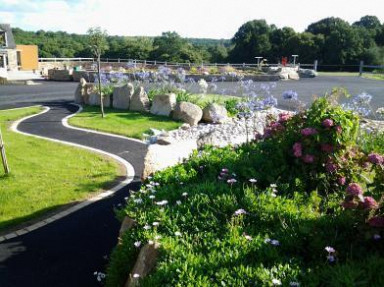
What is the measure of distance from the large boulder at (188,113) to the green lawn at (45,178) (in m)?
4.18

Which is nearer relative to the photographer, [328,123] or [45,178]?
[328,123]

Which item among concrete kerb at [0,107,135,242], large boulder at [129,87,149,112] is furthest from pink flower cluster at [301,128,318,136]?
large boulder at [129,87,149,112]

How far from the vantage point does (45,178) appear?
7652 millimetres

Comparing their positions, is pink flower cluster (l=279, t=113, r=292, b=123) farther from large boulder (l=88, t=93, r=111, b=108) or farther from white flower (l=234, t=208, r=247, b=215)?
large boulder (l=88, t=93, r=111, b=108)

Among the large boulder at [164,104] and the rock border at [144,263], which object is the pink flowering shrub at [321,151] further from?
the large boulder at [164,104]

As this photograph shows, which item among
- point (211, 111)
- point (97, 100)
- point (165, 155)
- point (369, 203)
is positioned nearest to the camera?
→ point (369, 203)

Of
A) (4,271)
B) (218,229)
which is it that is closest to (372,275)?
(218,229)

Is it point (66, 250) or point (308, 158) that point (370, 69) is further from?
point (66, 250)

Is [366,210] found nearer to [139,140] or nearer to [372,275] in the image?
[372,275]

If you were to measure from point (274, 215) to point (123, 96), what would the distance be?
12315 millimetres

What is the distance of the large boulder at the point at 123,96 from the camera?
15.4m

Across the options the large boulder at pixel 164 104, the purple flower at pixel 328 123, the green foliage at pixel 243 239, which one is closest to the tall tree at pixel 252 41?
the large boulder at pixel 164 104

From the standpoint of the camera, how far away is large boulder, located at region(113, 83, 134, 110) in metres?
15.4

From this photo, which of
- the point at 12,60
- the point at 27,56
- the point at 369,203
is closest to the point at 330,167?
the point at 369,203
